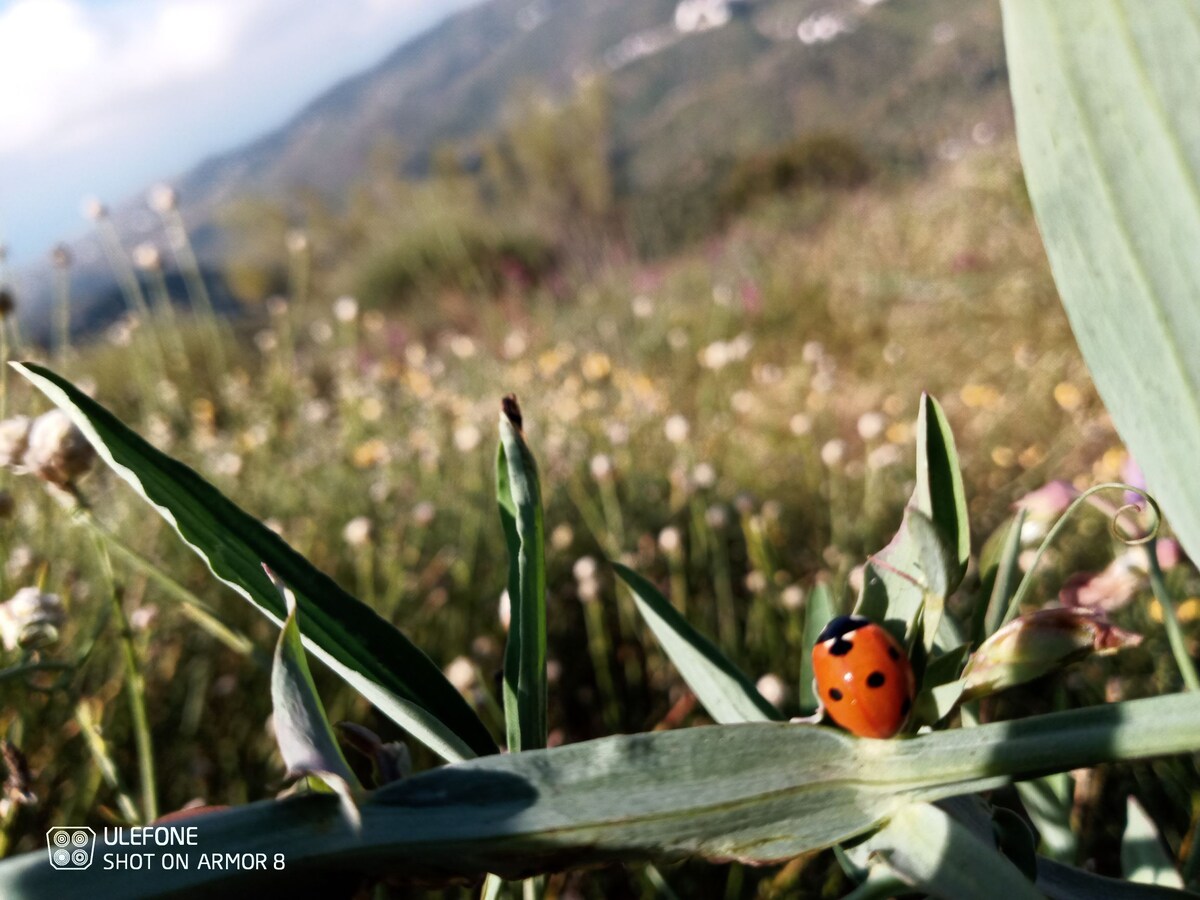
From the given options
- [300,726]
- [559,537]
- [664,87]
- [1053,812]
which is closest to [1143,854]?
[1053,812]

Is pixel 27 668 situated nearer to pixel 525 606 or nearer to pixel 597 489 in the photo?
pixel 525 606

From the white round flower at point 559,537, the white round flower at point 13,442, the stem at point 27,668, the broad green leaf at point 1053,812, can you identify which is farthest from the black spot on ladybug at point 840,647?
the white round flower at point 559,537

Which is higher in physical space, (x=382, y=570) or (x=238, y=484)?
(x=238, y=484)

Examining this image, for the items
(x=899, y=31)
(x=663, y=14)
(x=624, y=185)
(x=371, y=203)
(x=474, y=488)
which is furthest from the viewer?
(x=663, y=14)

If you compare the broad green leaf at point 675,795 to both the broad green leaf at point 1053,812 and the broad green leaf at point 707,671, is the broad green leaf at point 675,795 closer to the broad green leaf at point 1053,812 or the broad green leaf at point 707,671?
the broad green leaf at point 707,671

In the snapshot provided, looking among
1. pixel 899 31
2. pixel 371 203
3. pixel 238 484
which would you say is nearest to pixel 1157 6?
pixel 238 484

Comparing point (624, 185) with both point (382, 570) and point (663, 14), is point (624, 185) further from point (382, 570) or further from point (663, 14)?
point (663, 14)
